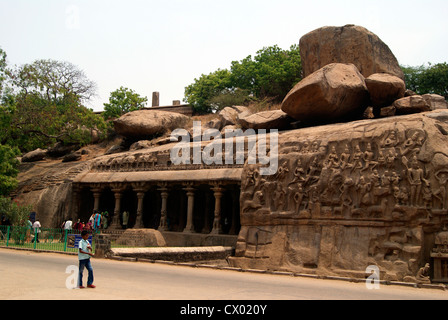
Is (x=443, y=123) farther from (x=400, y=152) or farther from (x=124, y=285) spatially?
(x=124, y=285)

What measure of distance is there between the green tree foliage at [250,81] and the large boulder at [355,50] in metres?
14.2

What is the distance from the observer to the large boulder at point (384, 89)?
61.3 ft

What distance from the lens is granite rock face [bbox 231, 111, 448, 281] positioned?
13375mm

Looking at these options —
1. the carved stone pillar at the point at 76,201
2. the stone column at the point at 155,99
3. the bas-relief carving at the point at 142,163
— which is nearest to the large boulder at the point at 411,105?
the bas-relief carving at the point at 142,163

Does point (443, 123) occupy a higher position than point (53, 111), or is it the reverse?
point (53, 111)

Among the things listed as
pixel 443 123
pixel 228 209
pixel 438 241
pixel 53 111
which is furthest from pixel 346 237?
pixel 53 111

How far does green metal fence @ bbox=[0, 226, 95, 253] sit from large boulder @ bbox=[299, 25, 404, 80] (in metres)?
13.3

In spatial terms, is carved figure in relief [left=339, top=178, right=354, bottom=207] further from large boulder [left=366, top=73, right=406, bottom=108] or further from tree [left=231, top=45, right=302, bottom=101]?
tree [left=231, top=45, right=302, bottom=101]

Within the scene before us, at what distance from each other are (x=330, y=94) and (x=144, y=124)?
580 inches

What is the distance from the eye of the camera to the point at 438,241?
42.3ft

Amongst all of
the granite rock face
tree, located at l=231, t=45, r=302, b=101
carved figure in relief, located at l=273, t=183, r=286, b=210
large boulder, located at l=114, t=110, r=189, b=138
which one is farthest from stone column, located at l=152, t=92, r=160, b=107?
carved figure in relief, located at l=273, t=183, r=286, b=210

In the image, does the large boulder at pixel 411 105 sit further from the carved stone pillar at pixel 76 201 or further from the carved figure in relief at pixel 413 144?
the carved stone pillar at pixel 76 201

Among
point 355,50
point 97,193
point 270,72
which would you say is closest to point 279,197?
point 355,50
